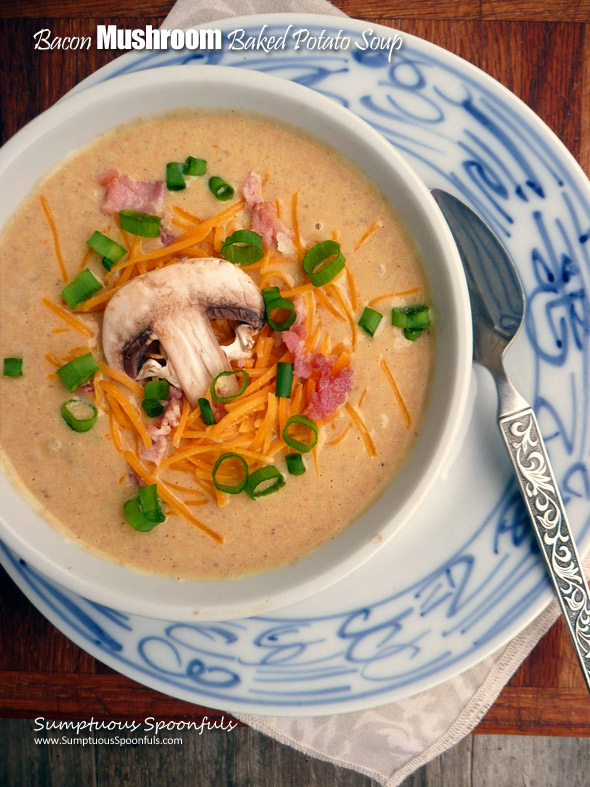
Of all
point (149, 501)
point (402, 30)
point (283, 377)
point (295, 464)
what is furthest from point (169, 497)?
point (402, 30)

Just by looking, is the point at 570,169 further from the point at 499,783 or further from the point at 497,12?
the point at 499,783

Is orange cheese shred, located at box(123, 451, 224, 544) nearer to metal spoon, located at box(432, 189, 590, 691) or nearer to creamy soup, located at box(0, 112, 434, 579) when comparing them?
creamy soup, located at box(0, 112, 434, 579)

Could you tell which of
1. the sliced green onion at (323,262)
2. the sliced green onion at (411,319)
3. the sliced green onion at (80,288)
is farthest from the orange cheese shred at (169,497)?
the sliced green onion at (411,319)

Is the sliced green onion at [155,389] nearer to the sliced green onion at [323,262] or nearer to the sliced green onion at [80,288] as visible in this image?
the sliced green onion at [80,288]

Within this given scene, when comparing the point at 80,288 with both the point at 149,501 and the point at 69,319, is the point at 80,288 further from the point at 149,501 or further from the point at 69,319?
the point at 149,501

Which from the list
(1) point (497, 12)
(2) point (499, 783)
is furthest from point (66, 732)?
(1) point (497, 12)

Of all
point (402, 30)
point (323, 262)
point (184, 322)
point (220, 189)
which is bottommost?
point (184, 322)

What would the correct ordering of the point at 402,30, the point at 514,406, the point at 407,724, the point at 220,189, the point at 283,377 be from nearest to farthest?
1. the point at 283,377
2. the point at 220,189
3. the point at 514,406
4. the point at 402,30
5. the point at 407,724
